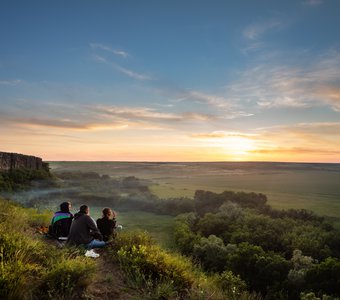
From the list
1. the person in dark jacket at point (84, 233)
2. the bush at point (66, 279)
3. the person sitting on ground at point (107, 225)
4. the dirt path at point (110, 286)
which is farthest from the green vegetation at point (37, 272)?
the person sitting on ground at point (107, 225)

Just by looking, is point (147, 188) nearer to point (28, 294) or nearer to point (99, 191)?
point (99, 191)

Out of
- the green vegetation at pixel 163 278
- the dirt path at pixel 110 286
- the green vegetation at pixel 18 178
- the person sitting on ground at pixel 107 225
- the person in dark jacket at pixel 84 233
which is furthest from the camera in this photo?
the green vegetation at pixel 18 178

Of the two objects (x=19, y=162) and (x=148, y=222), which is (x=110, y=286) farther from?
(x=148, y=222)

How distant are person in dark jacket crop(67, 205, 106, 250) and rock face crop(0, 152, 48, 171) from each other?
1870cm

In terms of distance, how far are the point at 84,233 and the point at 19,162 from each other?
21.8 metres

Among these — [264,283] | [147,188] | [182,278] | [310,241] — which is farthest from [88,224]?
[147,188]

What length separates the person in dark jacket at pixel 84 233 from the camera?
12078mm

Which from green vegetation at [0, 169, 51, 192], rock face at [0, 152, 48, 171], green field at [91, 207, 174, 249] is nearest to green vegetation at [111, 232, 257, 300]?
green vegetation at [0, 169, 51, 192]

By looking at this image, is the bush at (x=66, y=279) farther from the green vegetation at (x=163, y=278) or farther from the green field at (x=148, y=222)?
the green field at (x=148, y=222)

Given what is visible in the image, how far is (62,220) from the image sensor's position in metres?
13.5

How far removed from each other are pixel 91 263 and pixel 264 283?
18.7 m

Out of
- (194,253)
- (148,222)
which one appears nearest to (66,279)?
(194,253)

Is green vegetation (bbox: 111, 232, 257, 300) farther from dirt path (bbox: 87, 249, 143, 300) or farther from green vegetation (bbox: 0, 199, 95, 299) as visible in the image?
green vegetation (bbox: 0, 199, 95, 299)

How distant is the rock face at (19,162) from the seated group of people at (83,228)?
56.4ft
